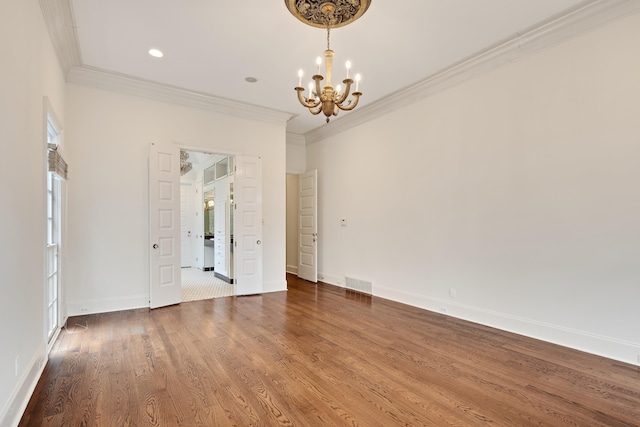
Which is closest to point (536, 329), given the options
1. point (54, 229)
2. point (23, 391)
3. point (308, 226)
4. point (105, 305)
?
point (308, 226)

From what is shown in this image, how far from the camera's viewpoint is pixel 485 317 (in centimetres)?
407

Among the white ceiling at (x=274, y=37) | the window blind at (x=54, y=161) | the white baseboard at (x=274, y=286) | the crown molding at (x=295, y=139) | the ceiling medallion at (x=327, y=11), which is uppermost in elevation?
the white ceiling at (x=274, y=37)

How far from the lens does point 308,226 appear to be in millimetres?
7164

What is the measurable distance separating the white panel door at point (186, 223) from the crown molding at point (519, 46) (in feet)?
20.0

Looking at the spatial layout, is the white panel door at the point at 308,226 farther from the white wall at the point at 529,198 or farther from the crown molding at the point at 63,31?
the crown molding at the point at 63,31

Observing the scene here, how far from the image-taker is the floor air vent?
5.81 m

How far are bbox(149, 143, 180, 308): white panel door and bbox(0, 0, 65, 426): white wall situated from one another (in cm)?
188

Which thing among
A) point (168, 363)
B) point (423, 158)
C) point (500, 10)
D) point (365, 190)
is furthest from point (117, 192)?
point (500, 10)

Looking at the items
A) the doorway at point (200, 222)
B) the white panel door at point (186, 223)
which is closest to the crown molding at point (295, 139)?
the doorway at point (200, 222)

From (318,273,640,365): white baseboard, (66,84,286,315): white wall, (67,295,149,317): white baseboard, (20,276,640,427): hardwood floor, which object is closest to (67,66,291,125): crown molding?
(66,84,286,315): white wall

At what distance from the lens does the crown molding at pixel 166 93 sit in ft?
14.7

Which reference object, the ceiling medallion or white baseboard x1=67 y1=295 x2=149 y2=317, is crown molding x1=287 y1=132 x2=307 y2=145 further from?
white baseboard x1=67 y1=295 x2=149 y2=317

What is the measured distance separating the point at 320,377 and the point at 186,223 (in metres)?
7.78

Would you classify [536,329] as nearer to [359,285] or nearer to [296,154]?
[359,285]
